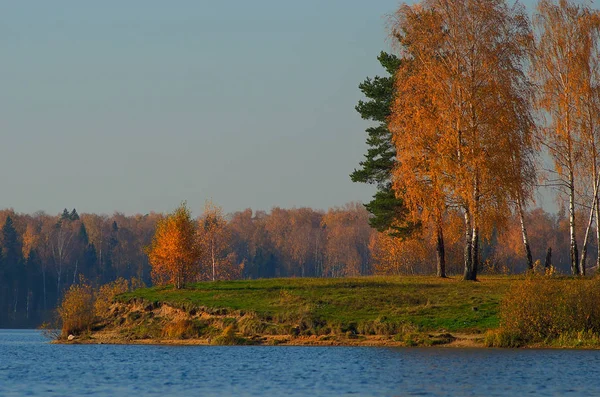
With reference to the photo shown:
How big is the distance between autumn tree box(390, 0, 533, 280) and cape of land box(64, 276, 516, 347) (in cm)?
568

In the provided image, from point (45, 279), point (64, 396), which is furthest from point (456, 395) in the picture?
point (45, 279)

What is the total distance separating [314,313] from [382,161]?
1802 cm

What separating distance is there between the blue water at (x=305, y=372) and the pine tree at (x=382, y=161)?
20.4 metres

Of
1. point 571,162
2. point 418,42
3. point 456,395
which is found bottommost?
point 456,395

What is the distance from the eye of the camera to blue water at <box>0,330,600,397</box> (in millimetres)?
32531

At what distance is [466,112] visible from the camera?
196 ft

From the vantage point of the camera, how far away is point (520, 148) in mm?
60125

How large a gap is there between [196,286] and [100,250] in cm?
11506

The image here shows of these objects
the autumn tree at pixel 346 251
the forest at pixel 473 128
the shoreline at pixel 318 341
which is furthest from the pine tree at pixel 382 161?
the autumn tree at pixel 346 251

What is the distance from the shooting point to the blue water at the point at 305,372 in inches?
1281

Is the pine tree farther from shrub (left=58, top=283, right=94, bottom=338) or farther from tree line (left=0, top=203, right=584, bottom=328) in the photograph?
tree line (left=0, top=203, right=584, bottom=328)

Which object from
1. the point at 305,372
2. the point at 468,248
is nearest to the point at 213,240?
Result: the point at 468,248

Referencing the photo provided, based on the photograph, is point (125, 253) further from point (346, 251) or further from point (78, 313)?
point (78, 313)

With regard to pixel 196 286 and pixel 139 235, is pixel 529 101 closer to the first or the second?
pixel 196 286
